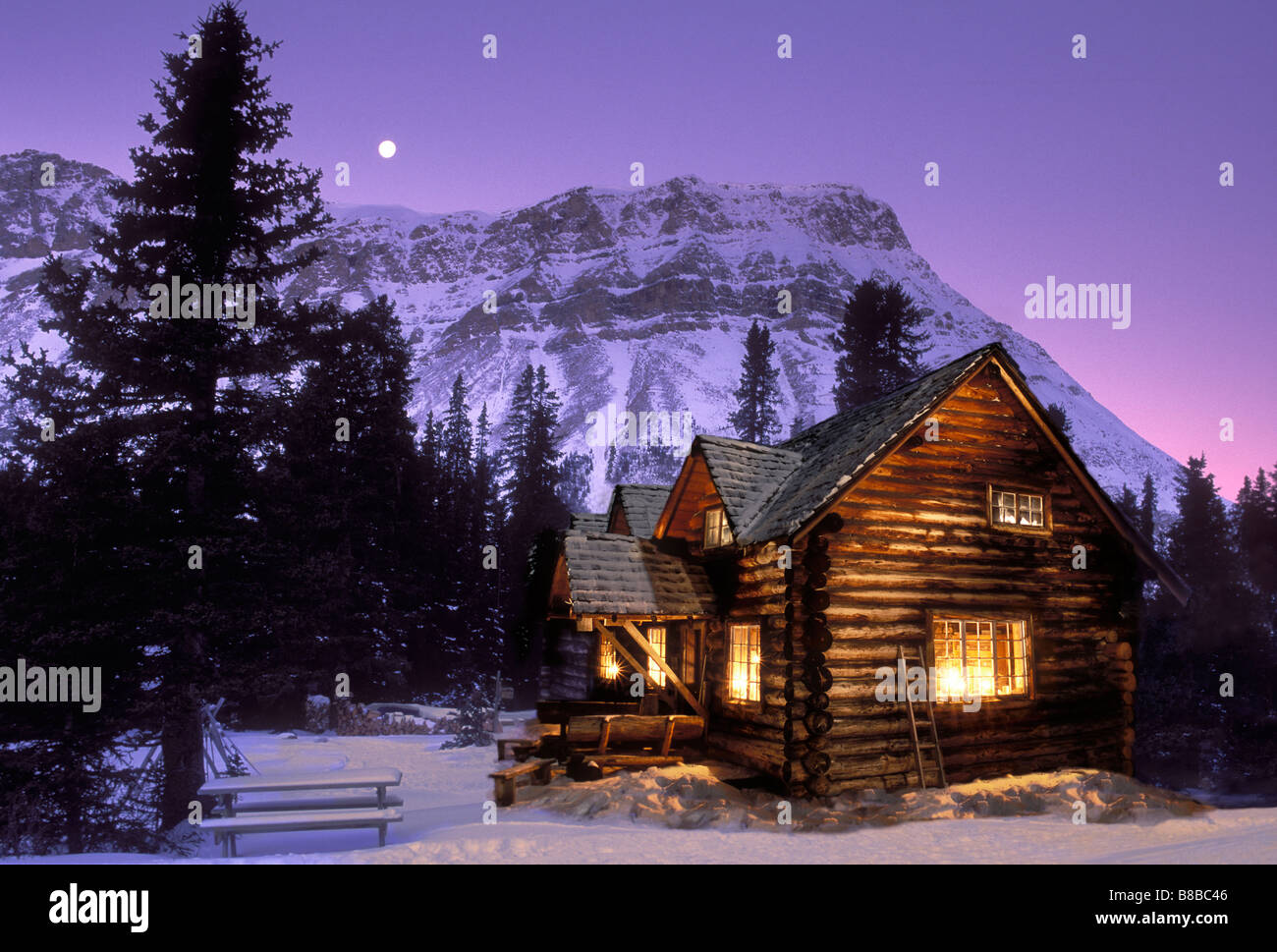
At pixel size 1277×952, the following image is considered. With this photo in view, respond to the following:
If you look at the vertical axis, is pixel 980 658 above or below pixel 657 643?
above

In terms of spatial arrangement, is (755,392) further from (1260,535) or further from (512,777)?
(512,777)

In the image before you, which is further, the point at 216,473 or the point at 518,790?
the point at 216,473

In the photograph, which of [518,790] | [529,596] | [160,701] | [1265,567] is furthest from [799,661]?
[1265,567]

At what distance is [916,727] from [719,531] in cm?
551

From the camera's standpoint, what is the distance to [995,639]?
15.6 metres

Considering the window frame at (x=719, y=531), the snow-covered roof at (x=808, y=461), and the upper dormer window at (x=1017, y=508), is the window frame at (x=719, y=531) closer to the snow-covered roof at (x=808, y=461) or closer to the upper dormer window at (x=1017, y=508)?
the snow-covered roof at (x=808, y=461)

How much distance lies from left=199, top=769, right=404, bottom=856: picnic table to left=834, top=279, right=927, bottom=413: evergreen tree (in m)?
42.3

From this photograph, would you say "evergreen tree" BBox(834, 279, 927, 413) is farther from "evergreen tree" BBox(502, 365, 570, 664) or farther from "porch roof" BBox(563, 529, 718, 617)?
"porch roof" BBox(563, 529, 718, 617)

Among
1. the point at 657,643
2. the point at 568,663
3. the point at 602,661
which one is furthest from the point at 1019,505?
the point at 568,663

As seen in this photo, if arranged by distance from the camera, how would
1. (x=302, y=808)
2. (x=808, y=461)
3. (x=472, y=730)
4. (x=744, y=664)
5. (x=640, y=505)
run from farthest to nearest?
(x=472, y=730), (x=640, y=505), (x=808, y=461), (x=744, y=664), (x=302, y=808)

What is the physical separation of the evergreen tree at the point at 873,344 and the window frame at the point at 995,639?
115 feet

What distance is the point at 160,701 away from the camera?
17.6 metres
